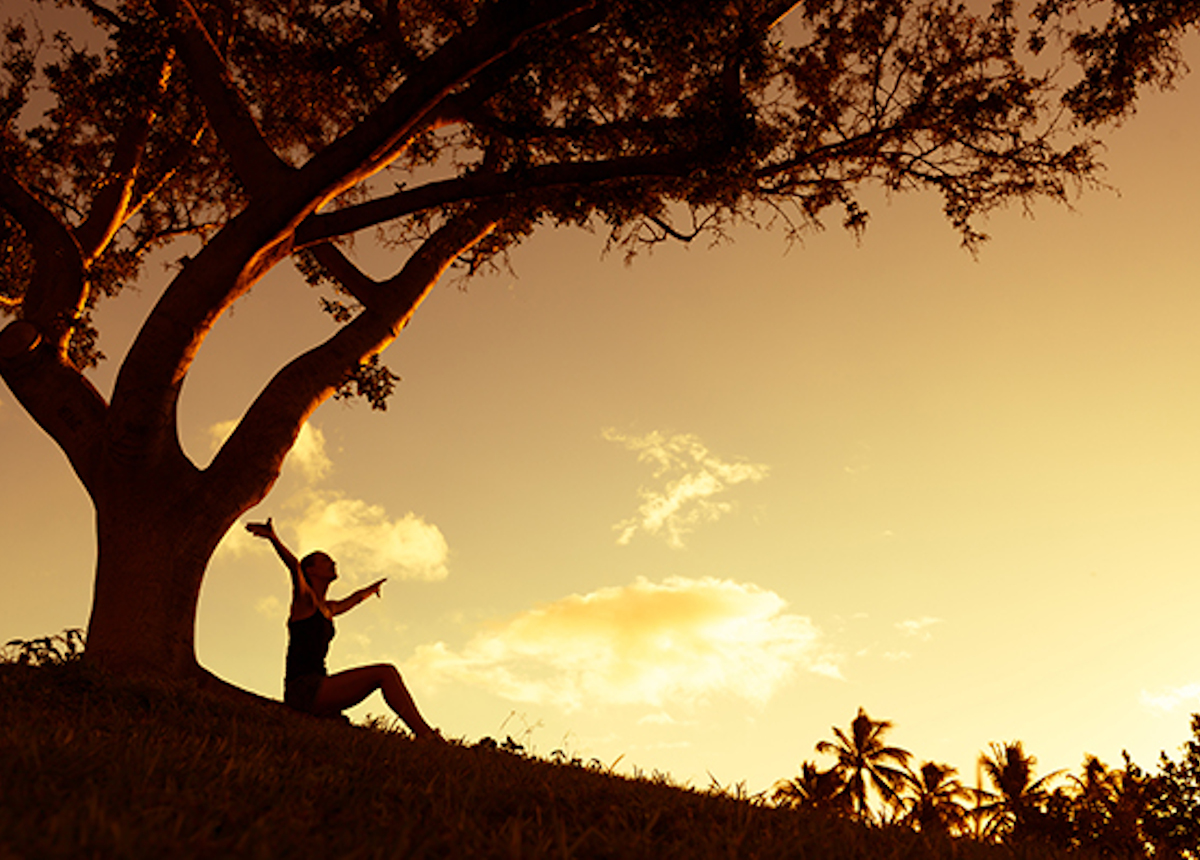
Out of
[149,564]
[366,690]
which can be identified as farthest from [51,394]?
[366,690]

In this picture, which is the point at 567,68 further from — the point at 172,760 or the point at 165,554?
the point at 172,760

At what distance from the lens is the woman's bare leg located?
313 inches

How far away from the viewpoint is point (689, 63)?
9570 mm

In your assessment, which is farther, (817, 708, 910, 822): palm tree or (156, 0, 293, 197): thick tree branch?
(817, 708, 910, 822): palm tree

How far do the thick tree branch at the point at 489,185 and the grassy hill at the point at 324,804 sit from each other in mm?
5609

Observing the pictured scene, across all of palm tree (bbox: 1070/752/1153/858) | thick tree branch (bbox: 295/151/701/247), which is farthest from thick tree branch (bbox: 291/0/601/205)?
palm tree (bbox: 1070/752/1153/858)

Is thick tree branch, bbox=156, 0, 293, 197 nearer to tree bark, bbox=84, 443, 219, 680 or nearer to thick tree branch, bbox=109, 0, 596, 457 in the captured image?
thick tree branch, bbox=109, 0, 596, 457

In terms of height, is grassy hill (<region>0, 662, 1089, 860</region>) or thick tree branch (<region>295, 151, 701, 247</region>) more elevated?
thick tree branch (<region>295, 151, 701, 247</region>)

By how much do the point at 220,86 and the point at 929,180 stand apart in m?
8.92

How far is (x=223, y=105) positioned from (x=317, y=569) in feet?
18.1

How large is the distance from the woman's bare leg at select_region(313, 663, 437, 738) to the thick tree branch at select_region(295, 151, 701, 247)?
4.90 meters

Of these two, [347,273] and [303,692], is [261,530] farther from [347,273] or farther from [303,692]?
[347,273]

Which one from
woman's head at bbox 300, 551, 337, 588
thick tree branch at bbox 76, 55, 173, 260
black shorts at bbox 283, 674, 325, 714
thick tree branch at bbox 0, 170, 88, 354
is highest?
thick tree branch at bbox 76, 55, 173, 260

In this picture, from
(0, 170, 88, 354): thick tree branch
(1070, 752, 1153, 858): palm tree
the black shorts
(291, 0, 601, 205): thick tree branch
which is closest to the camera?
the black shorts
